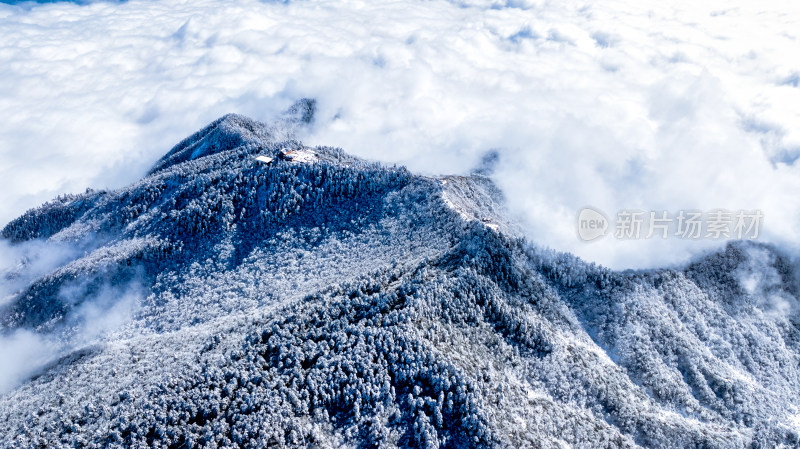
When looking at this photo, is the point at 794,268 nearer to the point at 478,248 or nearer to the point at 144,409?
the point at 478,248

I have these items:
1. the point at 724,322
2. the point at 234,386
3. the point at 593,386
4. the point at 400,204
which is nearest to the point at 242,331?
the point at 234,386

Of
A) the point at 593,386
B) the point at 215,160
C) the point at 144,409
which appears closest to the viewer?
the point at 144,409

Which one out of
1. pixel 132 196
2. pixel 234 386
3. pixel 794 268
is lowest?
pixel 794 268

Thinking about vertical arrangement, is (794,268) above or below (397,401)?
below

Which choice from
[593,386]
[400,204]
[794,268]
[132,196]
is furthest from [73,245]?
[794,268]

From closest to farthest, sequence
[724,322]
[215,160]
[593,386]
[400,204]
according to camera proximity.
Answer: [593,386], [724,322], [400,204], [215,160]

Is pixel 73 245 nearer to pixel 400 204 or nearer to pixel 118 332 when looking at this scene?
pixel 118 332

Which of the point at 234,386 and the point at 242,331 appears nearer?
the point at 234,386
